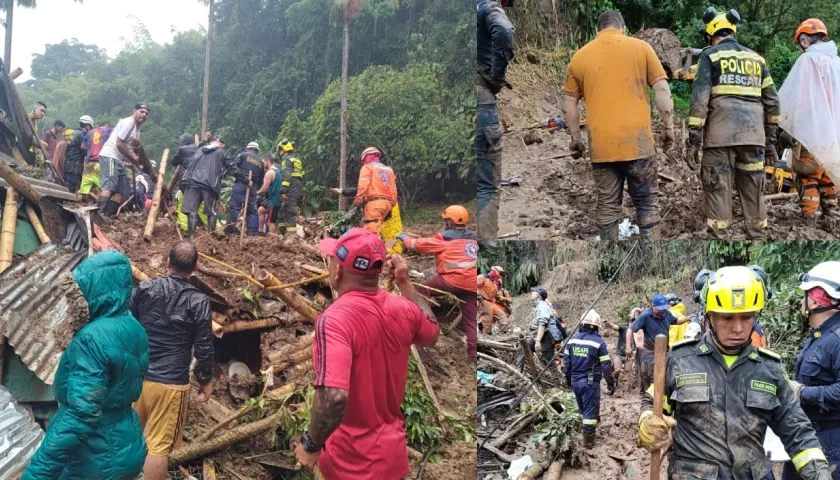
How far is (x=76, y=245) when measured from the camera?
3836 mm

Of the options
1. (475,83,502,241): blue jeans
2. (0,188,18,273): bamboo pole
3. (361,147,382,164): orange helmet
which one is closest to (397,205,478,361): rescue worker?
(475,83,502,241): blue jeans

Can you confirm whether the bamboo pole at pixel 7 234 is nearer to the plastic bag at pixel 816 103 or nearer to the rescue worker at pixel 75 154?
the rescue worker at pixel 75 154

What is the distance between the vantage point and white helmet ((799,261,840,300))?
158 inches

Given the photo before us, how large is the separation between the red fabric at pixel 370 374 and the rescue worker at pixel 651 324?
1.97 metres

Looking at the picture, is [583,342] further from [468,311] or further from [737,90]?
[737,90]

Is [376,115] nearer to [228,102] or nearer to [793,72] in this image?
[228,102]

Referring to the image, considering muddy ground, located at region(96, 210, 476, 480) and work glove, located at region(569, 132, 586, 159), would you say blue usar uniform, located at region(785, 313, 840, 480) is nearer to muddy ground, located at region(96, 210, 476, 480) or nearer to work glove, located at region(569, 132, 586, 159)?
work glove, located at region(569, 132, 586, 159)

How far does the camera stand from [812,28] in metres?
4.84

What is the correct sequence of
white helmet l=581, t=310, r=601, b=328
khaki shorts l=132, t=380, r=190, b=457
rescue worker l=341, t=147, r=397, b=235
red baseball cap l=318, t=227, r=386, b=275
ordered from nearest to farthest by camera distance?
red baseball cap l=318, t=227, r=386, b=275 → khaki shorts l=132, t=380, r=190, b=457 → rescue worker l=341, t=147, r=397, b=235 → white helmet l=581, t=310, r=601, b=328

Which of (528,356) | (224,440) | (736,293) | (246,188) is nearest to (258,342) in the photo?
(224,440)

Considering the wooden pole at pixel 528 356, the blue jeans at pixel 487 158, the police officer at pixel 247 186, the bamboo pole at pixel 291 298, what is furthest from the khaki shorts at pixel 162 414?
the wooden pole at pixel 528 356

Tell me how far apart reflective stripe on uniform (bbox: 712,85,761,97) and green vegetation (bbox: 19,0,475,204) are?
6.32 feet

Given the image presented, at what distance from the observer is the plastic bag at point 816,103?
4.86m

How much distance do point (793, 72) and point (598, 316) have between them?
222 cm
